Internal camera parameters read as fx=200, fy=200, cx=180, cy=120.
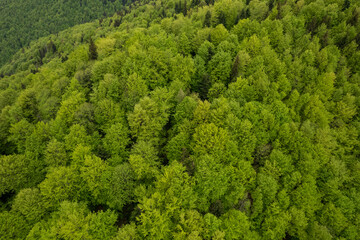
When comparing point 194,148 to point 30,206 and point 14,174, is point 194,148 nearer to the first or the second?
point 30,206

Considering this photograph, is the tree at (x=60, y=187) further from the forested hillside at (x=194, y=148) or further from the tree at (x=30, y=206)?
the tree at (x=30, y=206)

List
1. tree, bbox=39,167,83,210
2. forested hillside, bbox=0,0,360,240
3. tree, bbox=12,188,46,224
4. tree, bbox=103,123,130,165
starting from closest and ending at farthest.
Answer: forested hillside, bbox=0,0,360,240
tree, bbox=12,188,46,224
tree, bbox=39,167,83,210
tree, bbox=103,123,130,165

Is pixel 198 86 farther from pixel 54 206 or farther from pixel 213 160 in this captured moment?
pixel 54 206

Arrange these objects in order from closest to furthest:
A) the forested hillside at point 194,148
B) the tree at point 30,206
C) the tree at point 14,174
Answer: the forested hillside at point 194,148 < the tree at point 30,206 < the tree at point 14,174

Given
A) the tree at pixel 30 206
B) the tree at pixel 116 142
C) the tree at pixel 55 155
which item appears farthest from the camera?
the tree at pixel 116 142

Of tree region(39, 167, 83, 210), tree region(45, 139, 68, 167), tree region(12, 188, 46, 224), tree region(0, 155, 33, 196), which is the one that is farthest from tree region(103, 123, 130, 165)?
tree region(0, 155, 33, 196)

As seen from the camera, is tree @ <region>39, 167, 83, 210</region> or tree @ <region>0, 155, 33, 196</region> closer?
tree @ <region>39, 167, 83, 210</region>

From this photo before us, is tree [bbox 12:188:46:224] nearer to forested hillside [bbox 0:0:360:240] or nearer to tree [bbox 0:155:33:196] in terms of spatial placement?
forested hillside [bbox 0:0:360:240]

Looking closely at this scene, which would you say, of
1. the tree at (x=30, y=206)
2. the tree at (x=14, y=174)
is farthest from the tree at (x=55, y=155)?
the tree at (x=14, y=174)

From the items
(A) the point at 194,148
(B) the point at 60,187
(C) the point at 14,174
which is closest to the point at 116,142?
(B) the point at 60,187

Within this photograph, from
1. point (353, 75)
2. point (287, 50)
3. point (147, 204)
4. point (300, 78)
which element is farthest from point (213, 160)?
point (353, 75)
